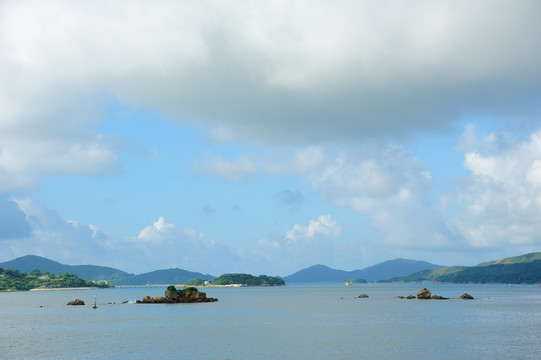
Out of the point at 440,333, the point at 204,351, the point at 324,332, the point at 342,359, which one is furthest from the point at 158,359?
the point at 440,333

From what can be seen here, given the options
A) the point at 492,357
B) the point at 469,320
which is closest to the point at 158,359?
the point at 492,357

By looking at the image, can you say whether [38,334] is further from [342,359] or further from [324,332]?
[342,359]

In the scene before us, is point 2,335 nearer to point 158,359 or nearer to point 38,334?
point 38,334

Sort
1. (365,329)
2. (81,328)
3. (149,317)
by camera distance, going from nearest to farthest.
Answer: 1. (365,329)
2. (81,328)
3. (149,317)

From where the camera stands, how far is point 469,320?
117m

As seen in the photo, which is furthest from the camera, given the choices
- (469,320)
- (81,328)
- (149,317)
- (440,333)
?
(149,317)

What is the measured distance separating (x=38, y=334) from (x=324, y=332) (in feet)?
189

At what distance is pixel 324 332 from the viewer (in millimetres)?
96500

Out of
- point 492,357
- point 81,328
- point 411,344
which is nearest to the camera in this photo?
point 492,357

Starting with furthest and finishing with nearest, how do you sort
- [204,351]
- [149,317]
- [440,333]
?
[149,317] → [440,333] → [204,351]

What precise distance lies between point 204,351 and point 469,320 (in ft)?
240

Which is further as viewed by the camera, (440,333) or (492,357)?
(440,333)

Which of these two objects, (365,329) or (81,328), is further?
(81,328)

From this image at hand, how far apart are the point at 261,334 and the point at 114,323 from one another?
146ft
